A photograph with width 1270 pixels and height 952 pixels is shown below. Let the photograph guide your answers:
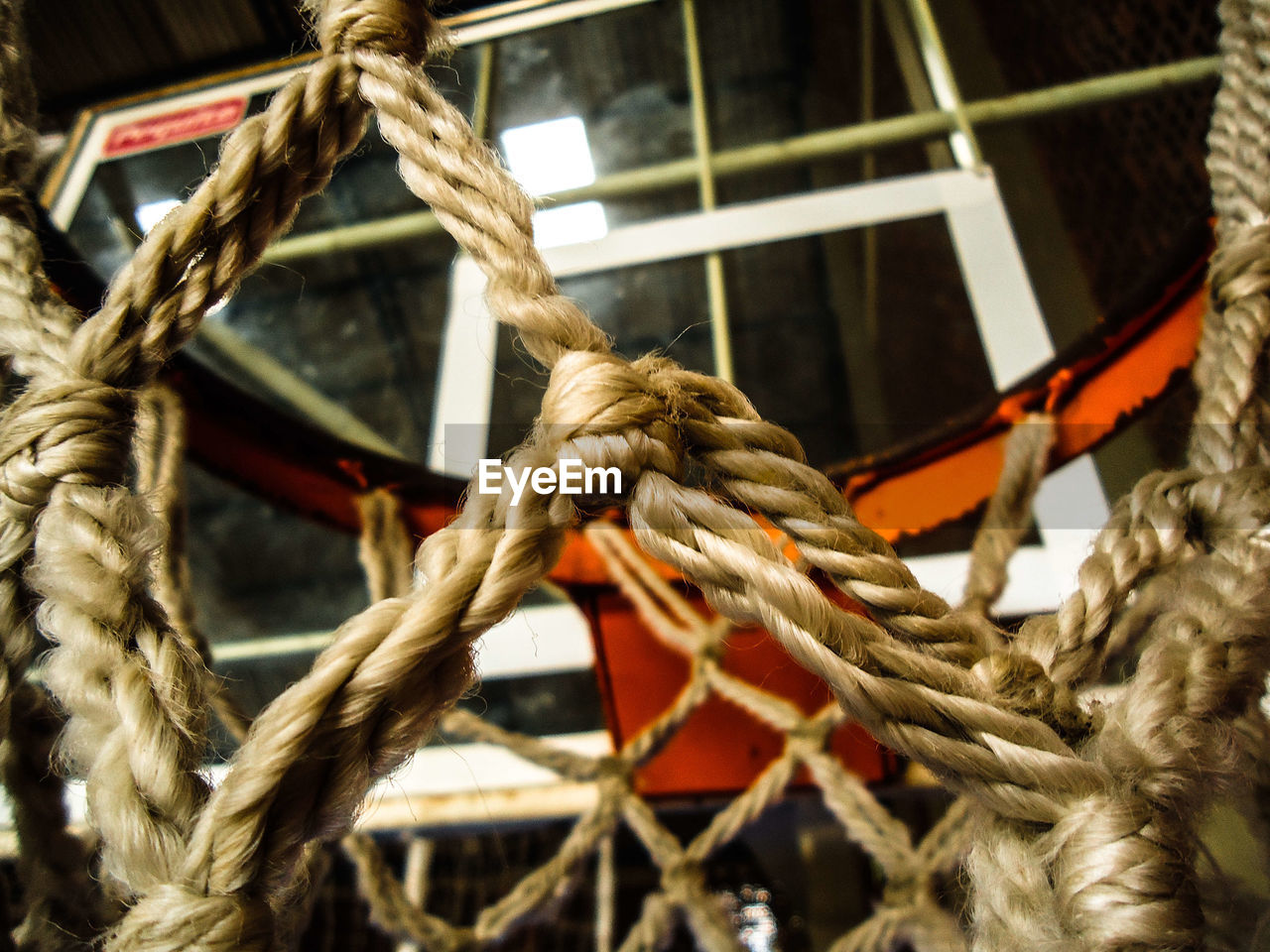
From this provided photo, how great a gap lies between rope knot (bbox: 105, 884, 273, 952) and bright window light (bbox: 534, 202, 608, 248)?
96 cm

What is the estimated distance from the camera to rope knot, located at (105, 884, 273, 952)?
145 millimetres

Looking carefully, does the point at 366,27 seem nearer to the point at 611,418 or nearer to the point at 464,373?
the point at 611,418

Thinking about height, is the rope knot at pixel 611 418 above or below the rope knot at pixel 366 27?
below

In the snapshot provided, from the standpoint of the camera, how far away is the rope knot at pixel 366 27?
0.21 m

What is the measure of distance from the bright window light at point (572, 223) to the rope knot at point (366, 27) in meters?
0.80

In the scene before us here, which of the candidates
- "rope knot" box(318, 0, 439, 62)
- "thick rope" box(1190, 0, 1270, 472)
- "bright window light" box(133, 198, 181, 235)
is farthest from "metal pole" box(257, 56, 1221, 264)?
"rope knot" box(318, 0, 439, 62)

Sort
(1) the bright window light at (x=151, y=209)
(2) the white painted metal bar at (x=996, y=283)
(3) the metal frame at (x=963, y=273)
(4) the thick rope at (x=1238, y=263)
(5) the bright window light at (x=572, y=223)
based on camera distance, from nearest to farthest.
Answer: (4) the thick rope at (x=1238, y=263) → (3) the metal frame at (x=963, y=273) → (2) the white painted metal bar at (x=996, y=283) → (1) the bright window light at (x=151, y=209) → (5) the bright window light at (x=572, y=223)

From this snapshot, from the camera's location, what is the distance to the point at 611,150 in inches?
55.6

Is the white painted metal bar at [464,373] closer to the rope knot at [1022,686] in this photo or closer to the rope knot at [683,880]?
the rope knot at [683,880]

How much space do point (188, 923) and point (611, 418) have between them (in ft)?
0.48

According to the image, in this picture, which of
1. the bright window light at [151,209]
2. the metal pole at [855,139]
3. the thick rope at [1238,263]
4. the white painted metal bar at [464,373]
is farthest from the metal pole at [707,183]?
the bright window light at [151,209]

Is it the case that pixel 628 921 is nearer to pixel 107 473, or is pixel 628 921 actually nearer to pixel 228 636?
pixel 228 636

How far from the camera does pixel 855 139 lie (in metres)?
0.91

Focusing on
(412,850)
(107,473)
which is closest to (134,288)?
(107,473)
